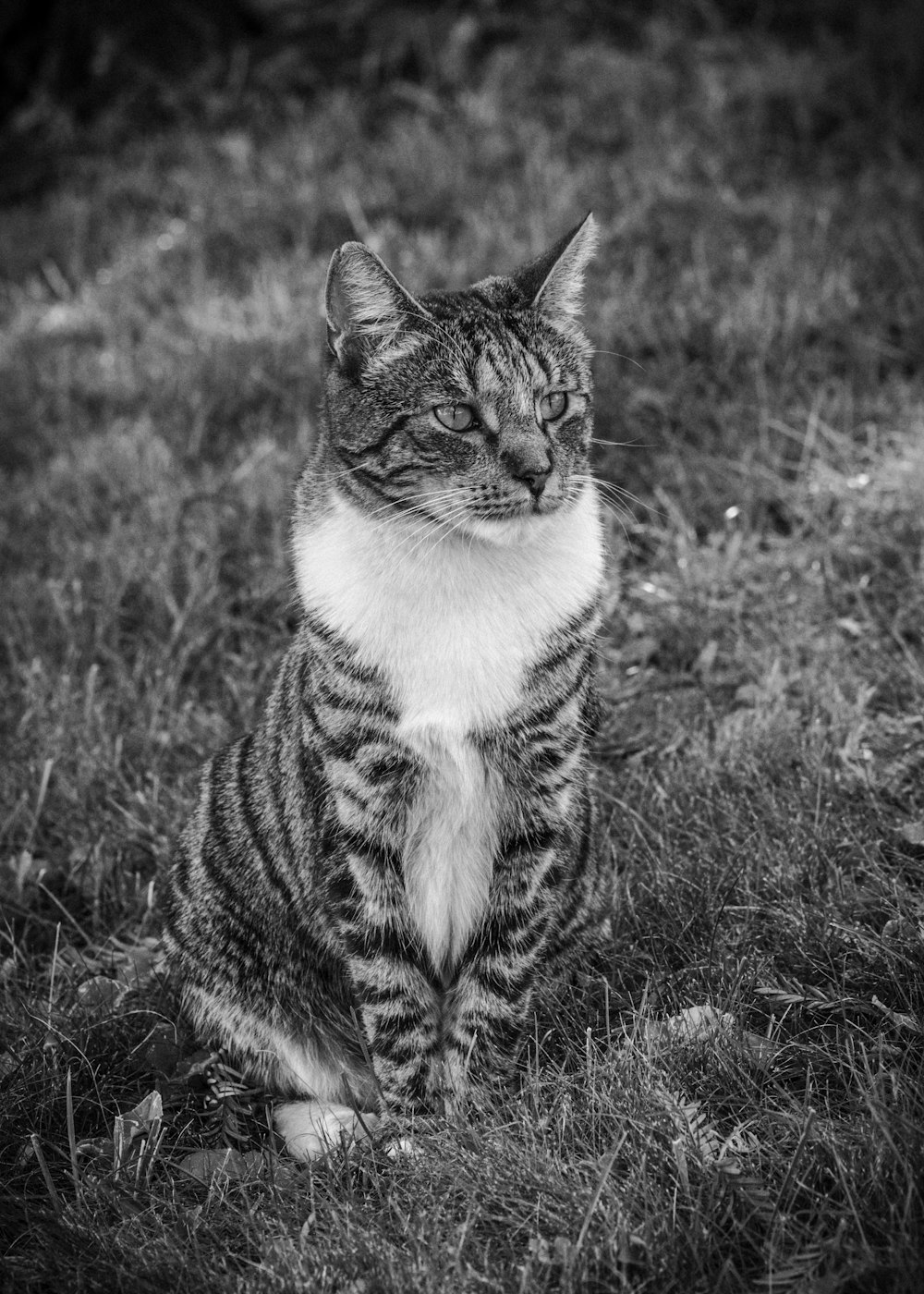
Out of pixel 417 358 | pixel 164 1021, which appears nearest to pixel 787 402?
pixel 417 358

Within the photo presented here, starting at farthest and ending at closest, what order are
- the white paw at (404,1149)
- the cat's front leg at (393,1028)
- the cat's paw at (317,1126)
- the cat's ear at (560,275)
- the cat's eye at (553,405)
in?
the cat's ear at (560,275), the cat's eye at (553,405), the cat's front leg at (393,1028), the cat's paw at (317,1126), the white paw at (404,1149)

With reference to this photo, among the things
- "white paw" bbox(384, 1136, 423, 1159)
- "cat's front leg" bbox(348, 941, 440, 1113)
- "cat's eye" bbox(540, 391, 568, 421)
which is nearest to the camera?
"white paw" bbox(384, 1136, 423, 1159)

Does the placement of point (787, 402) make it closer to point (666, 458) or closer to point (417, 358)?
point (666, 458)

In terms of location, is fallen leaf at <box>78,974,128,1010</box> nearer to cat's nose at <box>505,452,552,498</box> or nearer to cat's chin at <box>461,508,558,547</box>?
cat's chin at <box>461,508,558,547</box>

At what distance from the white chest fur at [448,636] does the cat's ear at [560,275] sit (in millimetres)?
514

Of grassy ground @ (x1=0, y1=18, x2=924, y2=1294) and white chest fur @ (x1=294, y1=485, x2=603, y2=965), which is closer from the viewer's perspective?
grassy ground @ (x1=0, y1=18, x2=924, y2=1294)

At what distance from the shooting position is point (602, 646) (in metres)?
4.02

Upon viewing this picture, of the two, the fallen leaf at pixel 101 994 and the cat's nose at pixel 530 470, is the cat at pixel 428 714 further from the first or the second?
the fallen leaf at pixel 101 994

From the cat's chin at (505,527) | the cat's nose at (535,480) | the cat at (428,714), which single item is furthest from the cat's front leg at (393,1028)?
the cat's nose at (535,480)

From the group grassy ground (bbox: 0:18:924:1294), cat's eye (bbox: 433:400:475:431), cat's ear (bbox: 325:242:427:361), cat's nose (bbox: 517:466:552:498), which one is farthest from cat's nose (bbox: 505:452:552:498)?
grassy ground (bbox: 0:18:924:1294)

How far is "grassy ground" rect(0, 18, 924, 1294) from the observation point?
2395 millimetres

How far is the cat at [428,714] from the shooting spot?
2781 millimetres

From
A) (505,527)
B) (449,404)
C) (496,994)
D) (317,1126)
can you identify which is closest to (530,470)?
(505,527)

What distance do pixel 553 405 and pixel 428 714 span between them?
766 millimetres
